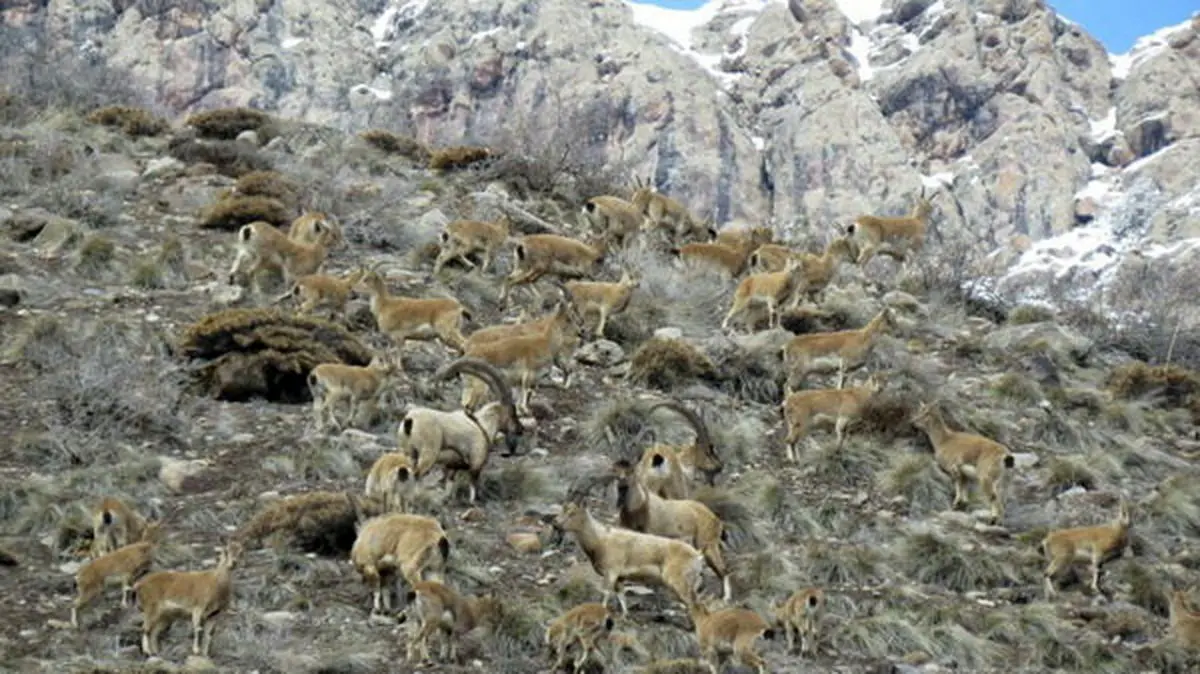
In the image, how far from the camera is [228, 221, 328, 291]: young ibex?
16.3 meters

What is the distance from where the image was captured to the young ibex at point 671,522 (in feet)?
34.7

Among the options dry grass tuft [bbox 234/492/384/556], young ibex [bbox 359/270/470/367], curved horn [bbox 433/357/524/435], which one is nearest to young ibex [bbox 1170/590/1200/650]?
curved horn [bbox 433/357/524/435]

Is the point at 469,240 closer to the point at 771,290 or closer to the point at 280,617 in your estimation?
the point at 771,290

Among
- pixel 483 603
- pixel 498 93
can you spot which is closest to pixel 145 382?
pixel 483 603

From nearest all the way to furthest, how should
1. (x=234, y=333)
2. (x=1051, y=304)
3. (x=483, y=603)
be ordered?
(x=483, y=603), (x=234, y=333), (x=1051, y=304)

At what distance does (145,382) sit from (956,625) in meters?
7.47

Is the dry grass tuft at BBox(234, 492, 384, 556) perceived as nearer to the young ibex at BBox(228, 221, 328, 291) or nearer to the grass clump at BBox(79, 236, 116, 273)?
the young ibex at BBox(228, 221, 328, 291)

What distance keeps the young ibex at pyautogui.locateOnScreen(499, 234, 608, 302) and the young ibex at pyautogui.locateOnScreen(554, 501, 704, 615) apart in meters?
7.42

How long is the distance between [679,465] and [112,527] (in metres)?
4.41

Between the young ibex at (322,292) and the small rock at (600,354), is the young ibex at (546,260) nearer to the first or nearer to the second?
the small rock at (600,354)

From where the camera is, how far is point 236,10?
5017 inches

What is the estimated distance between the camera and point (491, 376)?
12648mm

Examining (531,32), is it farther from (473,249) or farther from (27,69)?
(473,249)

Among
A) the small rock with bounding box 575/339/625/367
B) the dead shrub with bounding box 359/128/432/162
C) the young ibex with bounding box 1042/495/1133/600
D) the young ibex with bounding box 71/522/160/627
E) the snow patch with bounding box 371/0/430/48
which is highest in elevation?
the young ibex with bounding box 1042/495/1133/600
